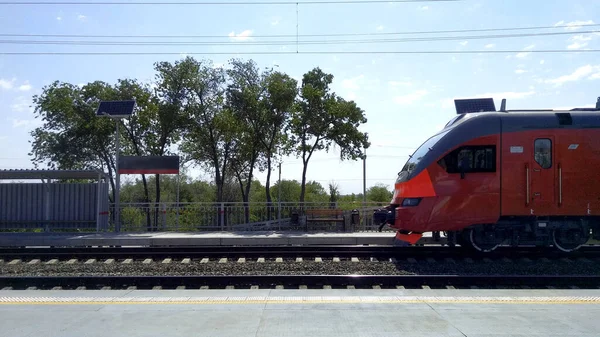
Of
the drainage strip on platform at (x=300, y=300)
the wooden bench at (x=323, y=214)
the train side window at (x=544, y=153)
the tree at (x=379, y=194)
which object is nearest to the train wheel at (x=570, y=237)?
the train side window at (x=544, y=153)

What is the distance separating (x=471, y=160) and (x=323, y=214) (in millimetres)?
9128

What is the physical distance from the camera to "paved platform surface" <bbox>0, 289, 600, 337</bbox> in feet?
21.7

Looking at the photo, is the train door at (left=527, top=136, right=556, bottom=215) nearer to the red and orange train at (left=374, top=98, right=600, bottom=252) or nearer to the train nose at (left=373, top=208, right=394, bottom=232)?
the red and orange train at (left=374, top=98, right=600, bottom=252)

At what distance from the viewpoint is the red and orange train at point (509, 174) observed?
1327 centimetres

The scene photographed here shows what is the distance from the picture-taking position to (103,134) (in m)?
30.0

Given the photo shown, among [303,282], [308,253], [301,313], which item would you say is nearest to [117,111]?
[308,253]

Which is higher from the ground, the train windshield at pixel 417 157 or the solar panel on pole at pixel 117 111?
the solar panel on pole at pixel 117 111

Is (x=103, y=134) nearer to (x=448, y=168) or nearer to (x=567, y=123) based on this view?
(x=448, y=168)

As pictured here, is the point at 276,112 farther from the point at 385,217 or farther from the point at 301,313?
the point at 301,313

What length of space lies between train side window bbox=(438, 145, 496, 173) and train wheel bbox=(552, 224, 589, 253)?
8.04 ft

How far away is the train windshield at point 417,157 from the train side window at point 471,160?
580 mm

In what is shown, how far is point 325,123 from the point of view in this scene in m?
26.9

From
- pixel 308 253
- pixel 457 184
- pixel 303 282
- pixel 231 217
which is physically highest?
pixel 457 184

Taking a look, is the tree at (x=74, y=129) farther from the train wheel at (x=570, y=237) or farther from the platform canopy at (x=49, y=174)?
the train wheel at (x=570, y=237)
